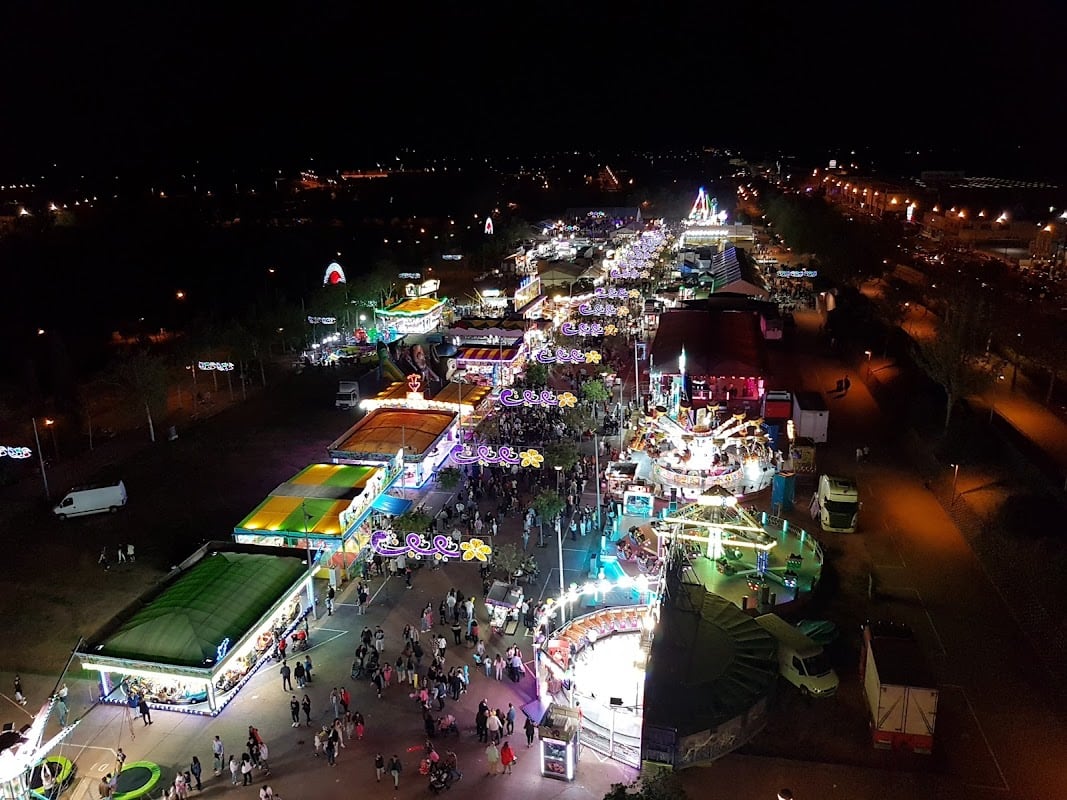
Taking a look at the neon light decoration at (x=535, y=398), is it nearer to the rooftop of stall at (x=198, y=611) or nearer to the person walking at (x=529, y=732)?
the rooftop of stall at (x=198, y=611)

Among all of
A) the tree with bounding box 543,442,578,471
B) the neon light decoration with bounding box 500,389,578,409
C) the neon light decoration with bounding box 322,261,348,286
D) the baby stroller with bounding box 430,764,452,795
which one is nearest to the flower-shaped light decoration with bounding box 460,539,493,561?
the baby stroller with bounding box 430,764,452,795

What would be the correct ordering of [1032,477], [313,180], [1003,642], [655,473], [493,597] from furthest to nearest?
[313,180], [655,473], [1032,477], [493,597], [1003,642]

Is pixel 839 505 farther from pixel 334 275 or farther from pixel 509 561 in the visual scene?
pixel 334 275

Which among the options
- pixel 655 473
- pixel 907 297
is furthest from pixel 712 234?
pixel 655 473

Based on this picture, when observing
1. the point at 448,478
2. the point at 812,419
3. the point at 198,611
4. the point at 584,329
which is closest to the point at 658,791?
the point at 198,611

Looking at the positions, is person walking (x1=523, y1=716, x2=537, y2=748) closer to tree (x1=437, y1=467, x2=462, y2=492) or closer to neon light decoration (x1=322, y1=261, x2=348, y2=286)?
tree (x1=437, y1=467, x2=462, y2=492)

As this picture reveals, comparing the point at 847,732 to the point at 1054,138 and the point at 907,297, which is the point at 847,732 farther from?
the point at 1054,138
